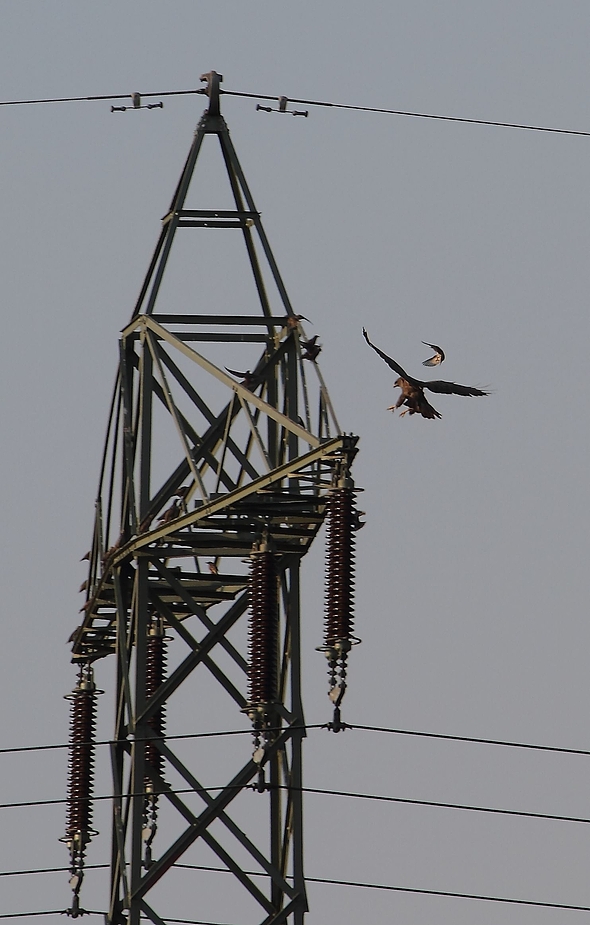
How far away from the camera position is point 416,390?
51094 mm

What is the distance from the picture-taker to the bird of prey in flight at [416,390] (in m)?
50.8

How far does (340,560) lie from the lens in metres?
47.0

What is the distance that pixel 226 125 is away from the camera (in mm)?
54219

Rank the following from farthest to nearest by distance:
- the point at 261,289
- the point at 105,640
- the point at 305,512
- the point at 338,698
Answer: the point at 105,640 < the point at 261,289 < the point at 305,512 < the point at 338,698

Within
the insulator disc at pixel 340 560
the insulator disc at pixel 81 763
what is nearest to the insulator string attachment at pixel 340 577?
the insulator disc at pixel 340 560

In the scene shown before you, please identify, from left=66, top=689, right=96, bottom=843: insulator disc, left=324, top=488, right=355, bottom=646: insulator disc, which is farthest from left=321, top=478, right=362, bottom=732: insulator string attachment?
left=66, top=689, right=96, bottom=843: insulator disc

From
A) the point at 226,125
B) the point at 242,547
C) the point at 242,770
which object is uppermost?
the point at 226,125

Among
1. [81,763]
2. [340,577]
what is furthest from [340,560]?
[81,763]

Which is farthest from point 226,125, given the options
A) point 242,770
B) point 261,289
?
point 242,770

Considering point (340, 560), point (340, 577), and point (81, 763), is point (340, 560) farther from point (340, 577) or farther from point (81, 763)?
point (81, 763)

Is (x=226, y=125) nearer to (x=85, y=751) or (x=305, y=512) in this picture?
(x=305, y=512)

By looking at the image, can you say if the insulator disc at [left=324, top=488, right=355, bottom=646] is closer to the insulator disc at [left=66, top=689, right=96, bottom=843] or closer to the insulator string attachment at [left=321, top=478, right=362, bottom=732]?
the insulator string attachment at [left=321, top=478, right=362, bottom=732]

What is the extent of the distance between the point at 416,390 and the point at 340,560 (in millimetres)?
4814

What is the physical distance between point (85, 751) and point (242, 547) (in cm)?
816
